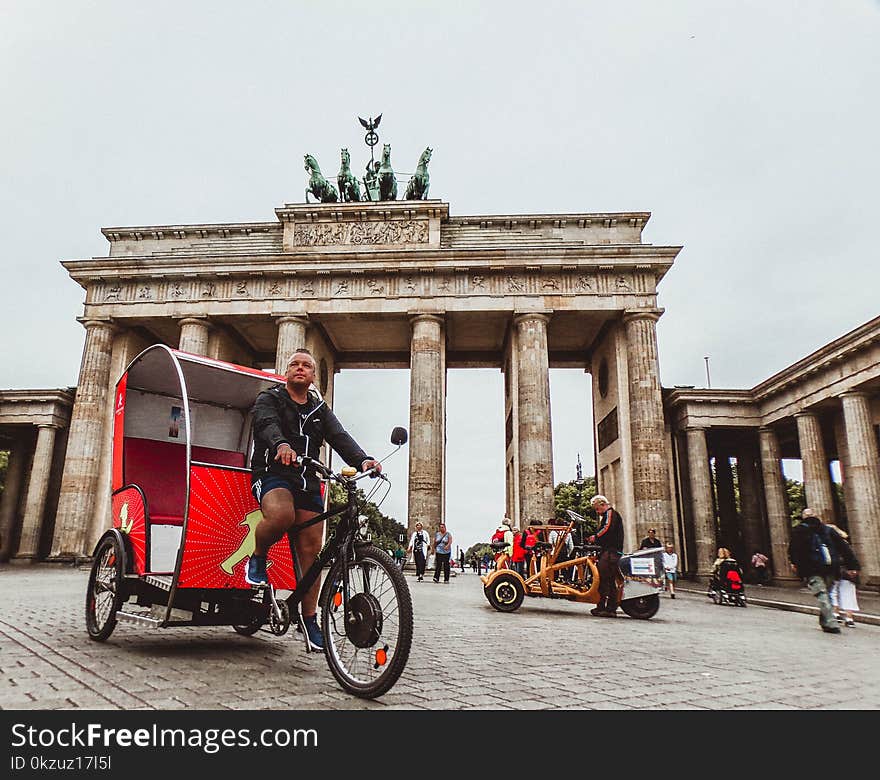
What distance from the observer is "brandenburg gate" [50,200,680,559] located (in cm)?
2889

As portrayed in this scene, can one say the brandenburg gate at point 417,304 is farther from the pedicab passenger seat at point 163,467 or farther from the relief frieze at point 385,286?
the pedicab passenger seat at point 163,467

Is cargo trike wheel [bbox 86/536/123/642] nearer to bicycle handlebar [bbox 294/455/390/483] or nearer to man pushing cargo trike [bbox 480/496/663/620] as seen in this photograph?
bicycle handlebar [bbox 294/455/390/483]

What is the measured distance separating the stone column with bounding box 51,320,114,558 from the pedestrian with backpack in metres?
29.2

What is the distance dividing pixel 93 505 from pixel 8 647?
92.5 feet

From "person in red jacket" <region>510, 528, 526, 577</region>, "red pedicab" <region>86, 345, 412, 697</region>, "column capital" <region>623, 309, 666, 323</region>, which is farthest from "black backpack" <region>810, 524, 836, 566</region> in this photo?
"column capital" <region>623, 309, 666, 323</region>

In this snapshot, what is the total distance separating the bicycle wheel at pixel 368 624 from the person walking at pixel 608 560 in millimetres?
7250

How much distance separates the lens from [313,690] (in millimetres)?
3736

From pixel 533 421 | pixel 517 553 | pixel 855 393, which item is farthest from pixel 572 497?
pixel 517 553

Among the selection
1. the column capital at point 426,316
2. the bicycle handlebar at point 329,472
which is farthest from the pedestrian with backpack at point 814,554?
the column capital at point 426,316

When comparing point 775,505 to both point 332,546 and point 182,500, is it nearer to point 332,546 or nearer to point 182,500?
point 182,500

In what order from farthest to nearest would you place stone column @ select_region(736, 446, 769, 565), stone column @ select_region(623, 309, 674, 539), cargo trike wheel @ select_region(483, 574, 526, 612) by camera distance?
stone column @ select_region(736, 446, 769, 565), stone column @ select_region(623, 309, 674, 539), cargo trike wheel @ select_region(483, 574, 526, 612)

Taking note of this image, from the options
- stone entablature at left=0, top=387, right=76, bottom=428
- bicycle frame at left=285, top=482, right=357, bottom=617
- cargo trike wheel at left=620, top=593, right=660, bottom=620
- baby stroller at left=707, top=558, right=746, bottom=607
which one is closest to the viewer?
bicycle frame at left=285, top=482, right=357, bottom=617

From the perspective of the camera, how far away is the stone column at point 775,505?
97.7ft
